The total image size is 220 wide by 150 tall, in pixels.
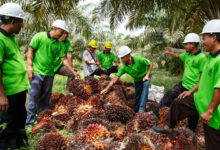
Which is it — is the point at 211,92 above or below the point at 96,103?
above

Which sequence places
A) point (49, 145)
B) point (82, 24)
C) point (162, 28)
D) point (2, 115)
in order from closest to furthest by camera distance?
point (2, 115) → point (49, 145) → point (82, 24) → point (162, 28)

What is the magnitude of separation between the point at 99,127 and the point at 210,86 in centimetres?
158

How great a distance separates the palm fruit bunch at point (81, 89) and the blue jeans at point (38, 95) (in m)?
0.56

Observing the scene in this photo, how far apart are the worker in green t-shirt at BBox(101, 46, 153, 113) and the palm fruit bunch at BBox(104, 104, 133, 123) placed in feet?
2.38

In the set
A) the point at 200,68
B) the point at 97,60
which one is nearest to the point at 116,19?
the point at 97,60

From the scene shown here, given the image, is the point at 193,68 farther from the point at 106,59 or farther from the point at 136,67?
the point at 106,59

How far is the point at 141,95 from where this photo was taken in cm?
472

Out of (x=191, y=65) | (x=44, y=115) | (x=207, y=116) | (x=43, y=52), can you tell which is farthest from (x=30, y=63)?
(x=207, y=116)

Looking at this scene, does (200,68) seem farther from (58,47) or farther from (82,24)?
(82,24)

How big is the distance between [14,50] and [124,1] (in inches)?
192

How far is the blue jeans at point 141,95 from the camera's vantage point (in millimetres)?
4594

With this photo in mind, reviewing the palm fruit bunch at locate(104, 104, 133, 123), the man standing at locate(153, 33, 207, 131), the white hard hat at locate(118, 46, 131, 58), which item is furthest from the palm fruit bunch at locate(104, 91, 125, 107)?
the white hard hat at locate(118, 46, 131, 58)

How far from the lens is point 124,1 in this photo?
6.74 meters

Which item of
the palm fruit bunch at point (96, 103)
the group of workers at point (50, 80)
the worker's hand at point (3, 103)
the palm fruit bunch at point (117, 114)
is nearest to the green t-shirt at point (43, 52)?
the group of workers at point (50, 80)
